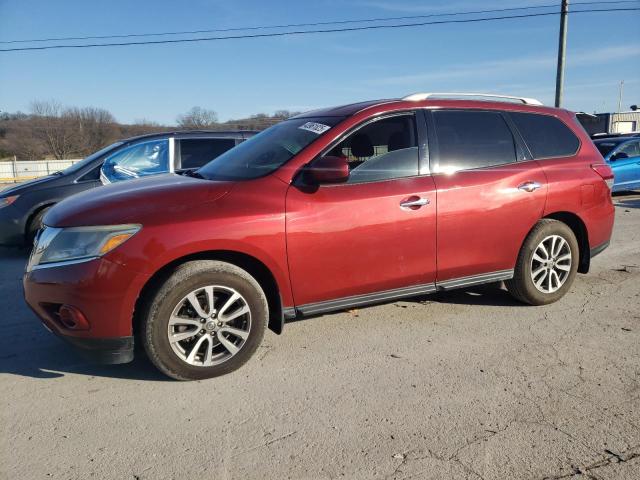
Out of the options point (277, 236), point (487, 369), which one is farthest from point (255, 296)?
point (487, 369)

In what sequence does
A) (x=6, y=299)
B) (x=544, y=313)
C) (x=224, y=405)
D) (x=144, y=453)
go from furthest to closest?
(x=6, y=299) < (x=544, y=313) < (x=224, y=405) < (x=144, y=453)

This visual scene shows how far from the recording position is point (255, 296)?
131 inches

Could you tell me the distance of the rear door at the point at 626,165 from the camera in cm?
1246

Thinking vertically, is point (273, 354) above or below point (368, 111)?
below

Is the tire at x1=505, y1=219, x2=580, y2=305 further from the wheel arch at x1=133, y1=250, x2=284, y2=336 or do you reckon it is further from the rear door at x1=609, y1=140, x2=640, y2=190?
the rear door at x1=609, y1=140, x2=640, y2=190

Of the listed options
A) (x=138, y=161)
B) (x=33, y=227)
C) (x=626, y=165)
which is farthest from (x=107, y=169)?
(x=626, y=165)

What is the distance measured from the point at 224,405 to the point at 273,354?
75 centimetres

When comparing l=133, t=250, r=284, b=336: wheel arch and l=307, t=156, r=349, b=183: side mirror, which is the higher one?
l=307, t=156, r=349, b=183: side mirror

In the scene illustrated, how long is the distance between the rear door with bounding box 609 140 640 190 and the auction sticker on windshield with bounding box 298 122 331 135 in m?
11.1

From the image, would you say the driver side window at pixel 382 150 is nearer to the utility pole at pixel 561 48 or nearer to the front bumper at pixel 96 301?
the front bumper at pixel 96 301

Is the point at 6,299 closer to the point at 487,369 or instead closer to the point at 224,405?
the point at 224,405

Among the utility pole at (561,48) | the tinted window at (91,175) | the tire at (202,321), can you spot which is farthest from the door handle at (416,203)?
the utility pole at (561,48)

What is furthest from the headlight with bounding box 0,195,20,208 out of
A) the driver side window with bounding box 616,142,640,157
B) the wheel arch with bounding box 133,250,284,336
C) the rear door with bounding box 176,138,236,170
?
the driver side window with bounding box 616,142,640,157

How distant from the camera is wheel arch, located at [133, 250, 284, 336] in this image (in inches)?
124
